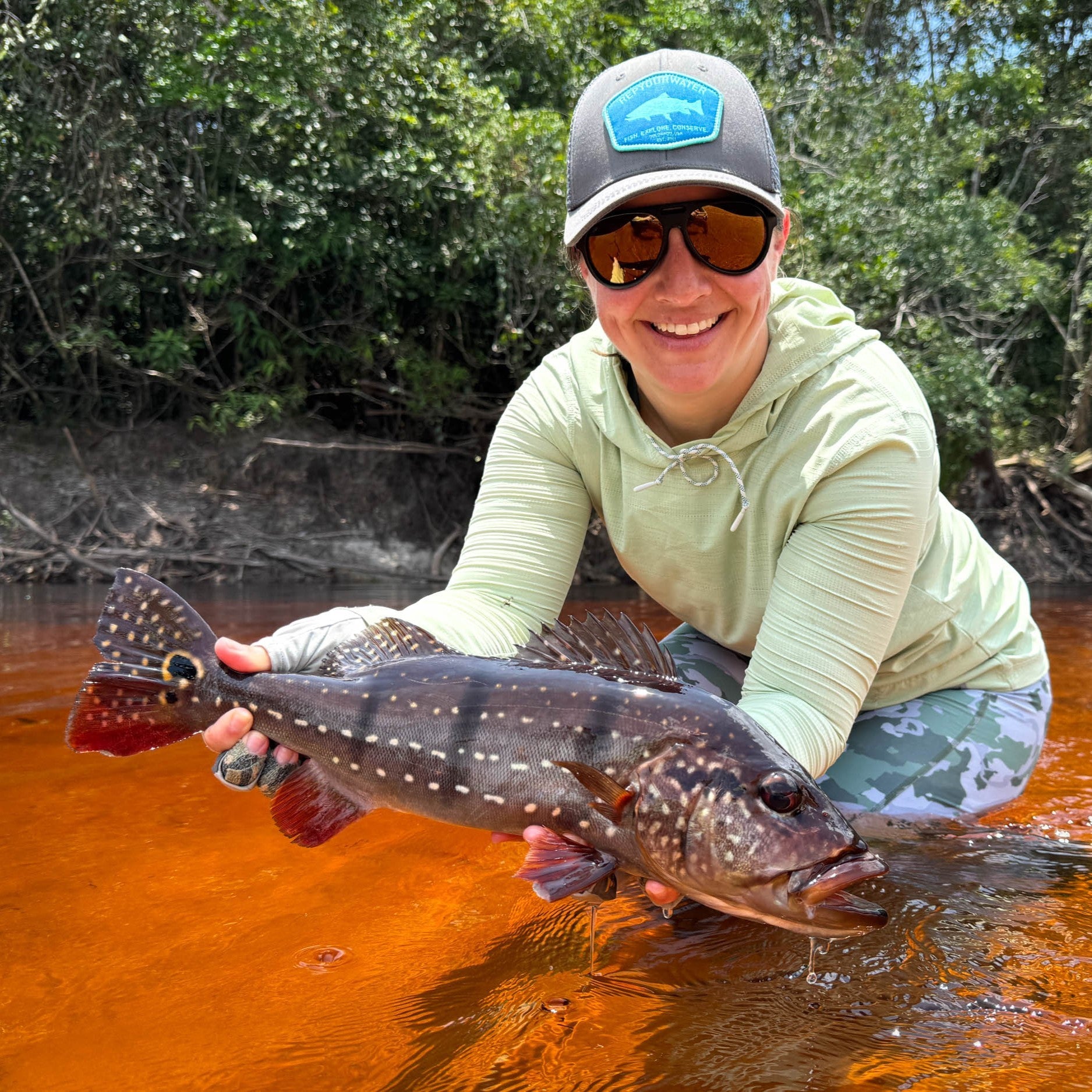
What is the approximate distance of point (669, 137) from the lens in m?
2.38

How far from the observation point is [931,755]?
3.03 m

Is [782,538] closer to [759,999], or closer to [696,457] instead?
[696,457]

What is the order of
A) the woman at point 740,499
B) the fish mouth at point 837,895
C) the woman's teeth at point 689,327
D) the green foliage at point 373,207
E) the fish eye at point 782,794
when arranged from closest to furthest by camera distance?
the fish mouth at point 837,895 → the fish eye at point 782,794 → the woman at point 740,499 → the woman's teeth at point 689,327 → the green foliage at point 373,207

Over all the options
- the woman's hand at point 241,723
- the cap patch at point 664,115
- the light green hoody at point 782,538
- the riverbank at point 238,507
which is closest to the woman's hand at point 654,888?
the light green hoody at point 782,538

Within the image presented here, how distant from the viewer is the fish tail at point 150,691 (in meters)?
2.44

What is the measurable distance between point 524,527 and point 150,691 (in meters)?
1.16

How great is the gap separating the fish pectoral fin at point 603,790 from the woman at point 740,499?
18 centimetres

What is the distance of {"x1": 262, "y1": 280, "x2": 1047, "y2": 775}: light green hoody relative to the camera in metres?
2.48

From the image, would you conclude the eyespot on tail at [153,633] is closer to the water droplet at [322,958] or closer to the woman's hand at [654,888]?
the water droplet at [322,958]

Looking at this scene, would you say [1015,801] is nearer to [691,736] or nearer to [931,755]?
[931,755]

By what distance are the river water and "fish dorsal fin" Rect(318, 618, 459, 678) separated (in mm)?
636

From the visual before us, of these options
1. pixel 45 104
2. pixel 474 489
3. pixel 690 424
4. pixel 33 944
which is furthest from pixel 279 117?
pixel 33 944

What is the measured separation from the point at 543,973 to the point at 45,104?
41.7ft

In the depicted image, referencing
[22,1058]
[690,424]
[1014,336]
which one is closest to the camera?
[22,1058]
